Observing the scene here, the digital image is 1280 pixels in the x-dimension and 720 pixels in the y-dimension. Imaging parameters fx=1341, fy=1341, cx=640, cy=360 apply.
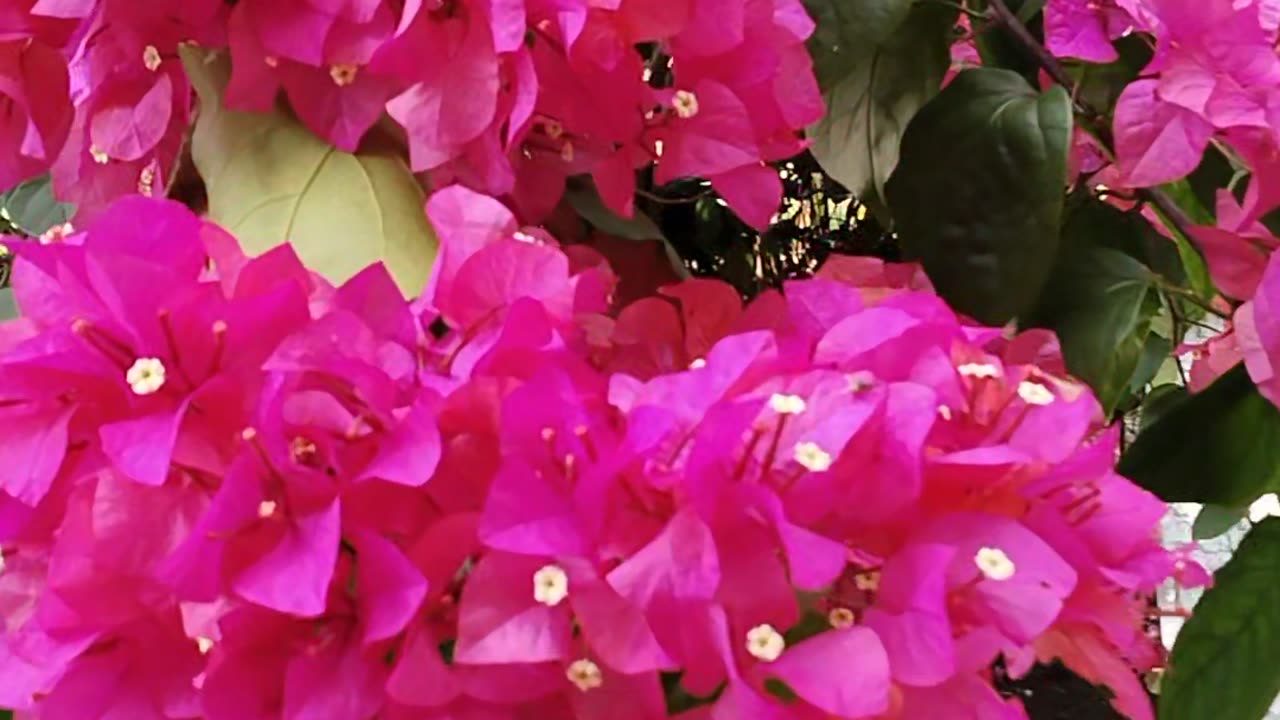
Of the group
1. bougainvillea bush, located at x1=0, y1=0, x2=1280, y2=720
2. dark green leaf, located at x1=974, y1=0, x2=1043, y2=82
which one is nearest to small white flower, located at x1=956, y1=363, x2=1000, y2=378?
bougainvillea bush, located at x1=0, y1=0, x2=1280, y2=720

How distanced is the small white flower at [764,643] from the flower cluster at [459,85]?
0.15 m

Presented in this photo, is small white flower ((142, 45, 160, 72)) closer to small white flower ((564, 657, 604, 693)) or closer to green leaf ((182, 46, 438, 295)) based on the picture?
green leaf ((182, 46, 438, 295))

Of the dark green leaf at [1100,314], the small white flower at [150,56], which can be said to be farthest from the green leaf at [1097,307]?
the small white flower at [150,56]

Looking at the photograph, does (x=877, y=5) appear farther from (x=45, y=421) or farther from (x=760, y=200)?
(x=45, y=421)

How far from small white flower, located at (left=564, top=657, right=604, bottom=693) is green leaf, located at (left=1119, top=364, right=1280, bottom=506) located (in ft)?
1.13

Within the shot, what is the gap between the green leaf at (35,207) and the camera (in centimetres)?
56

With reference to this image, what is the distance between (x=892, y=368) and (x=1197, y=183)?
356mm

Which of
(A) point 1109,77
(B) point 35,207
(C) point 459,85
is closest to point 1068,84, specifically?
(A) point 1109,77

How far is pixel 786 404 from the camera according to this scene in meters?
0.30

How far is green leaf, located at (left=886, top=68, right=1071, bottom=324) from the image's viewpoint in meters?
0.46

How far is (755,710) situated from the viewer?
0.28m

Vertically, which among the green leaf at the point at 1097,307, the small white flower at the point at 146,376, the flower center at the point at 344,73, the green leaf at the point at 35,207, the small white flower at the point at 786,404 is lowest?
the green leaf at the point at 35,207

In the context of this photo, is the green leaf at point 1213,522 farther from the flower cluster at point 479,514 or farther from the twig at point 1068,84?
the flower cluster at point 479,514

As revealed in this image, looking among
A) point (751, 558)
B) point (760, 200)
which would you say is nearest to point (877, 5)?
point (760, 200)
